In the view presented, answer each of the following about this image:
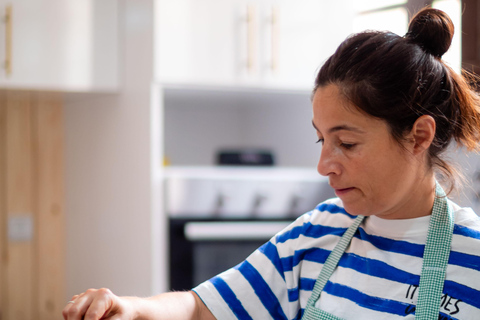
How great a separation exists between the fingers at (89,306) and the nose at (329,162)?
39 centimetres

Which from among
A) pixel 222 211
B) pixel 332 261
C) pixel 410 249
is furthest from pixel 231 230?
pixel 410 249

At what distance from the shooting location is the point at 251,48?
1868 mm

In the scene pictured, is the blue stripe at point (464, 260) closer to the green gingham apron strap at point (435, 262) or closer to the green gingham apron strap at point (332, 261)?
the green gingham apron strap at point (435, 262)

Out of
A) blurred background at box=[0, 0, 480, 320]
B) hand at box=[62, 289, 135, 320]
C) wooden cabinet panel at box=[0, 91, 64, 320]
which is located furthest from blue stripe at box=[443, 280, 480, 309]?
wooden cabinet panel at box=[0, 91, 64, 320]

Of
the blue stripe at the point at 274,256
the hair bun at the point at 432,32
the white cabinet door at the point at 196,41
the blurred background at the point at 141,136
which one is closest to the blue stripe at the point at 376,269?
the blue stripe at the point at 274,256

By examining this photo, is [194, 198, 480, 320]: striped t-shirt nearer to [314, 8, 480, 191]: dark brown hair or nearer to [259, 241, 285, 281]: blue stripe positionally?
[259, 241, 285, 281]: blue stripe

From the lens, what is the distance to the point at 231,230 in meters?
1.88

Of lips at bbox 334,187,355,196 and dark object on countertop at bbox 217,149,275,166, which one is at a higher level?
lips at bbox 334,187,355,196

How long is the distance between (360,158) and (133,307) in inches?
17.0

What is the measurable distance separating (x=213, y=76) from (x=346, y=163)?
3.24 feet

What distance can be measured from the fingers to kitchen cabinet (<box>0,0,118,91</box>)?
104 centimetres

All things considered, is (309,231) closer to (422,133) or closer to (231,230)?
(422,133)

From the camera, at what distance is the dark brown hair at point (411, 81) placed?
0.88 meters

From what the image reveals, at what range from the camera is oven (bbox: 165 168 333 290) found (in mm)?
1815
